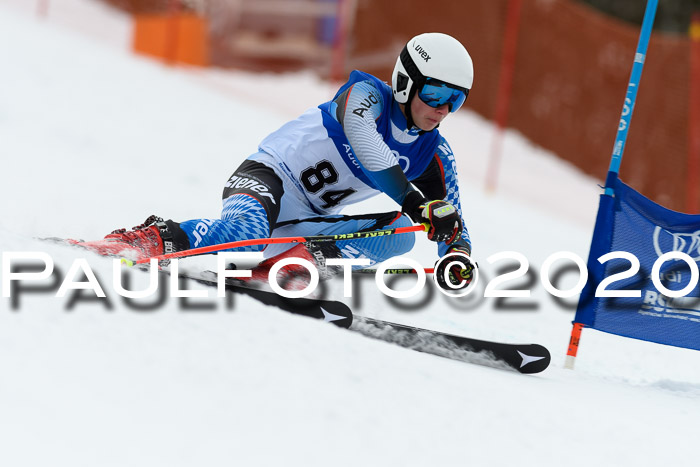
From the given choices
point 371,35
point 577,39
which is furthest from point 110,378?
point 371,35

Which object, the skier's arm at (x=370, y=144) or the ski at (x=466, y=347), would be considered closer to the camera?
the ski at (x=466, y=347)

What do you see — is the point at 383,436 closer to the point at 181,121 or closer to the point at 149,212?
the point at 149,212

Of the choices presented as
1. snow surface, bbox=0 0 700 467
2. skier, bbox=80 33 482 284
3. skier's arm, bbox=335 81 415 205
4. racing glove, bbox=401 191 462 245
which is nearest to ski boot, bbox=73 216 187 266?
skier, bbox=80 33 482 284

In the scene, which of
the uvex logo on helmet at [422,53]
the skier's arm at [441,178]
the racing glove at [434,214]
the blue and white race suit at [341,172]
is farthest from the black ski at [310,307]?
the uvex logo on helmet at [422,53]

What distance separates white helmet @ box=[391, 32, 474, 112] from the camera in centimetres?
388

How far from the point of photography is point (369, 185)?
431cm

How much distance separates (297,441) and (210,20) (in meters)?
14.9

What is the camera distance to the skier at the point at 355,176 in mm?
3846

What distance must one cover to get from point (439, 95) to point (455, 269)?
2.68 feet

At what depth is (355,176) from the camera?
4.27m

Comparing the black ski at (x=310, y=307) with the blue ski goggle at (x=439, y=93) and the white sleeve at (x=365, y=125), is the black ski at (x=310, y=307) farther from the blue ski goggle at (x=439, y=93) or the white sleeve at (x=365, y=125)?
the blue ski goggle at (x=439, y=93)

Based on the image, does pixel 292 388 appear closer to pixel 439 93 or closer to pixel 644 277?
pixel 439 93

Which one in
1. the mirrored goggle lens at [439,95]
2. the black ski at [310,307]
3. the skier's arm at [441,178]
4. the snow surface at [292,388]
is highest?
the mirrored goggle lens at [439,95]

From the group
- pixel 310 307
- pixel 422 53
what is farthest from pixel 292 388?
pixel 422 53
